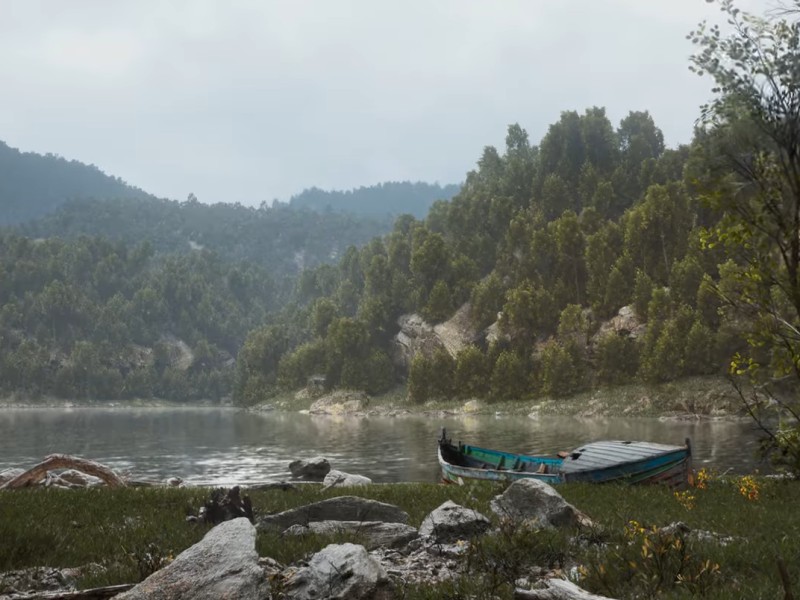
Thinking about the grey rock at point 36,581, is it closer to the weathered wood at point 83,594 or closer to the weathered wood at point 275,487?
the weathered wood at point 83,594

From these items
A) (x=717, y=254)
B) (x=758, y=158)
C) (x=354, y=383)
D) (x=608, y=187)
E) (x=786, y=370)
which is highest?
(x=608, y=187)

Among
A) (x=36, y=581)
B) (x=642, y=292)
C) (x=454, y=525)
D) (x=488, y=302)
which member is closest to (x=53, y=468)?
(x=36, y=581)

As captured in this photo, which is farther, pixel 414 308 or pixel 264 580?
pixel 414 308

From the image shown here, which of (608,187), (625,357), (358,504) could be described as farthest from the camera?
(608,187)

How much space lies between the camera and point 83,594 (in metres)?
8.39

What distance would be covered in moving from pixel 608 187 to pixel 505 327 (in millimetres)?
36670

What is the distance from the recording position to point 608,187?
126m

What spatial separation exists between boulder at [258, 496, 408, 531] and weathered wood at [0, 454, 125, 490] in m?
12.8

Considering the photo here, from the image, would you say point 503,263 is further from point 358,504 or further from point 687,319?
point 358,504

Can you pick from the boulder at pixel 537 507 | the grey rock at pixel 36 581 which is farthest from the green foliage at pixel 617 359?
the grey rock at pixel 36 581

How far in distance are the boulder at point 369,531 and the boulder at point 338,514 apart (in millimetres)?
438

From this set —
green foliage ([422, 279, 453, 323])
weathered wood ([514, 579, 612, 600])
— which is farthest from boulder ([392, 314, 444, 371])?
weathered wood ([514, 579, 612, 600])

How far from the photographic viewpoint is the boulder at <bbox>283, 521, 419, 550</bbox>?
1309 cm

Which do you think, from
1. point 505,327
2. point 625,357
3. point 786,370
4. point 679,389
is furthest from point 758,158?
point 505,327
